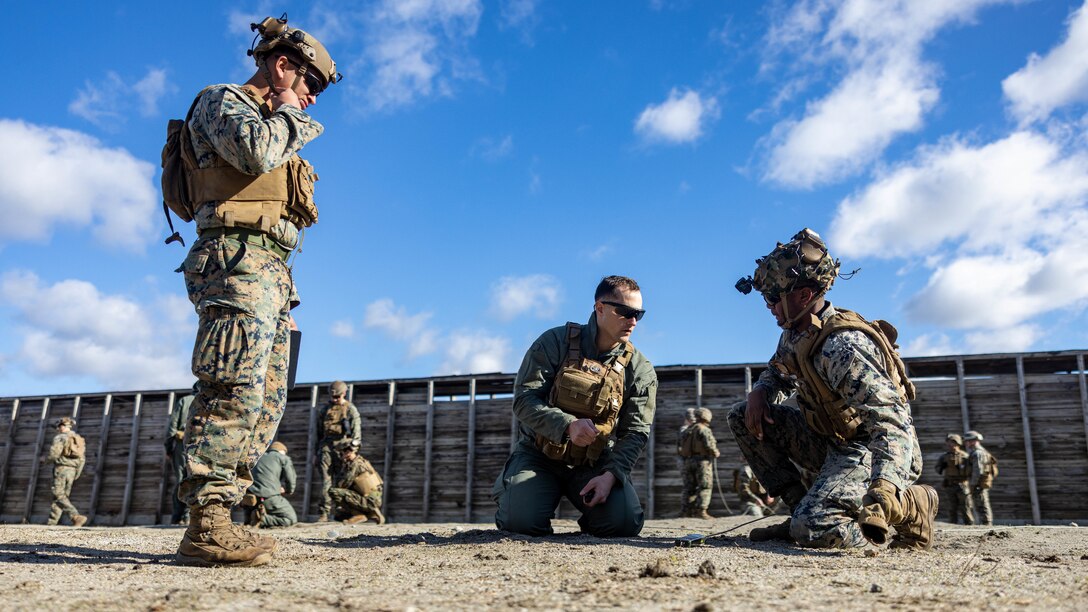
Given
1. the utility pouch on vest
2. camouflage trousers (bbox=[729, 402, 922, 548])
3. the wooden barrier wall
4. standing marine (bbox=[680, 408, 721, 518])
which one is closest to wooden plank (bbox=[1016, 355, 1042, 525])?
the wooden barrier wall

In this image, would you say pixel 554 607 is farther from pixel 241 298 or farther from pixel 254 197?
pixel 254 197

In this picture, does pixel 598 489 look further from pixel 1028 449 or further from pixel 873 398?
pixel 1028 449

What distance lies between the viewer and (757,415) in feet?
14.0

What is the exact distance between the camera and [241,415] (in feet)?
10.4

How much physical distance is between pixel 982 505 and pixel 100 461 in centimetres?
1749

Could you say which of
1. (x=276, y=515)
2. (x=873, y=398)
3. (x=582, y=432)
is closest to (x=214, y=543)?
(x=582, y=432)

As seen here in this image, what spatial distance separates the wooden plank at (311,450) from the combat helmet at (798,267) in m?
12.6

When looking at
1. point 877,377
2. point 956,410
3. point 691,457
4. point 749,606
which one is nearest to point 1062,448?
point 956,410

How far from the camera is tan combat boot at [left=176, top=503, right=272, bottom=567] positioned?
3.01m

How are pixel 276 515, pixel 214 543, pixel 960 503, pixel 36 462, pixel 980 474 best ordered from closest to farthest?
pixel 214 543
pixel 276 515
pixel 980 474
pixel 960 503
pixel 36 462

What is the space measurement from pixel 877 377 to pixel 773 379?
0.89 metres

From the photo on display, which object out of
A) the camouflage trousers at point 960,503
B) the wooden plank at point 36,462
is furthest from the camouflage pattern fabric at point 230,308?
the wooden plank at point 36,462

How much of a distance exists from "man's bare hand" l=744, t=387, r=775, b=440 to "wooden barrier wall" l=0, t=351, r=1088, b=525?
336 inches

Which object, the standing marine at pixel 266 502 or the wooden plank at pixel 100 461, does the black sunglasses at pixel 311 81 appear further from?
the wooden plank at pixel 100 461
